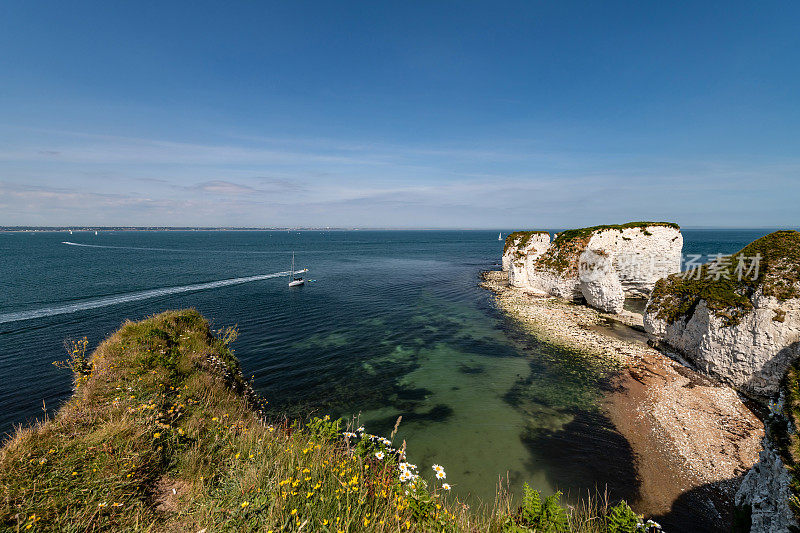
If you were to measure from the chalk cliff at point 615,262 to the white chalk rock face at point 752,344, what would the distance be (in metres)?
13.6

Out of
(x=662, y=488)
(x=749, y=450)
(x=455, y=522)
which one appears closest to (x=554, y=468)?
(x=662, y=488)

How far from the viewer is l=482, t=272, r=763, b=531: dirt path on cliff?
11.4 meters

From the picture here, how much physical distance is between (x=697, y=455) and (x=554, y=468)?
669 centimetres

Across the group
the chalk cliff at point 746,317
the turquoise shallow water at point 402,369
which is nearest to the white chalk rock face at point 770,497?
the turquoise shallow water at point 402,369

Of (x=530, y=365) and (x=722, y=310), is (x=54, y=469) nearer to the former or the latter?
(x=530, y=365)

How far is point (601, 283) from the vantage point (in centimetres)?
3378

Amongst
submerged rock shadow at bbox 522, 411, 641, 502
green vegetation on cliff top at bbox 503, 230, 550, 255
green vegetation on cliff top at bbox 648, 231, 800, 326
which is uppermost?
green vegetation on cliff top at bbox 503, 230, 550, 255

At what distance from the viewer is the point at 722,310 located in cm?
1844

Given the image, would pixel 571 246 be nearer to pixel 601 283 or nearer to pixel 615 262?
pixel 615 262

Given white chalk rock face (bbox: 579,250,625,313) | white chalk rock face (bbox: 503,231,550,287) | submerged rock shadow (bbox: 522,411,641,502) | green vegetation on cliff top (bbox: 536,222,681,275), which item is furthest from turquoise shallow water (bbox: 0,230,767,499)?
white chalk rock face (bbox: 579,250,625,313)

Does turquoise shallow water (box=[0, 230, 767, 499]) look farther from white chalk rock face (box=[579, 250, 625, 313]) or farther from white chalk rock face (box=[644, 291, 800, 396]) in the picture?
white chalk rock face (box=[579, 250, 625, 313])

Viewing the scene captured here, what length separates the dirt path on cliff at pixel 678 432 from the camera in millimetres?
11398

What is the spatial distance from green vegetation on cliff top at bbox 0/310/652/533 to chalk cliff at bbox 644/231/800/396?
1822cm

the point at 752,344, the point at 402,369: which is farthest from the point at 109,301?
the point at 752,344
